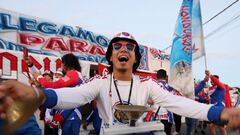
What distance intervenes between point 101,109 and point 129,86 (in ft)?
1.13

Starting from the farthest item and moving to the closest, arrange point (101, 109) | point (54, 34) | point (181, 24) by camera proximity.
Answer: point (54, 34) → point (181, 24) → point (101, 109)

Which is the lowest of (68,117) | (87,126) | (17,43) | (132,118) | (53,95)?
(87,126)

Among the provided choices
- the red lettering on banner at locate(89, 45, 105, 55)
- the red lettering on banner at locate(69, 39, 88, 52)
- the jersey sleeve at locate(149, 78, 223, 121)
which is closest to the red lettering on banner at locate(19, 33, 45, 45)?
the red lettering on banner at locate(69, 39, 88, 52)

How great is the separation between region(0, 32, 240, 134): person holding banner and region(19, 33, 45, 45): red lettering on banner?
7300 mm

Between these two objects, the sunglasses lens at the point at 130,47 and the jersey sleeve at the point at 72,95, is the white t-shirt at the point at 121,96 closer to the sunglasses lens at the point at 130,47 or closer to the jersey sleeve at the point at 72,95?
the jersey sleeve at the point at 72,95

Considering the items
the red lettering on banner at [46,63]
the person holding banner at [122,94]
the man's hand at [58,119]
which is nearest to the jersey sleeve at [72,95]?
the person holding banner at [122,94]

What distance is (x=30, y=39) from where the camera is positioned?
34.5 feet

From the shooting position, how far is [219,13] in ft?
50.4

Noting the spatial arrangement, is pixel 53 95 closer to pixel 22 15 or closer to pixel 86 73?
pixel 86 73

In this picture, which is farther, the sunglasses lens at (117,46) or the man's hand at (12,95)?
the sunglasses lens at (117,46)

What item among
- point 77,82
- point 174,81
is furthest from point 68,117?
point 174,81

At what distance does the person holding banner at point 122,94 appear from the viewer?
2582 mm

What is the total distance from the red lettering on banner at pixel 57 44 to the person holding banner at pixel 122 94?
7.67m

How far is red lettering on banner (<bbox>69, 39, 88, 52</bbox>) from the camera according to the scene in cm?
1179
